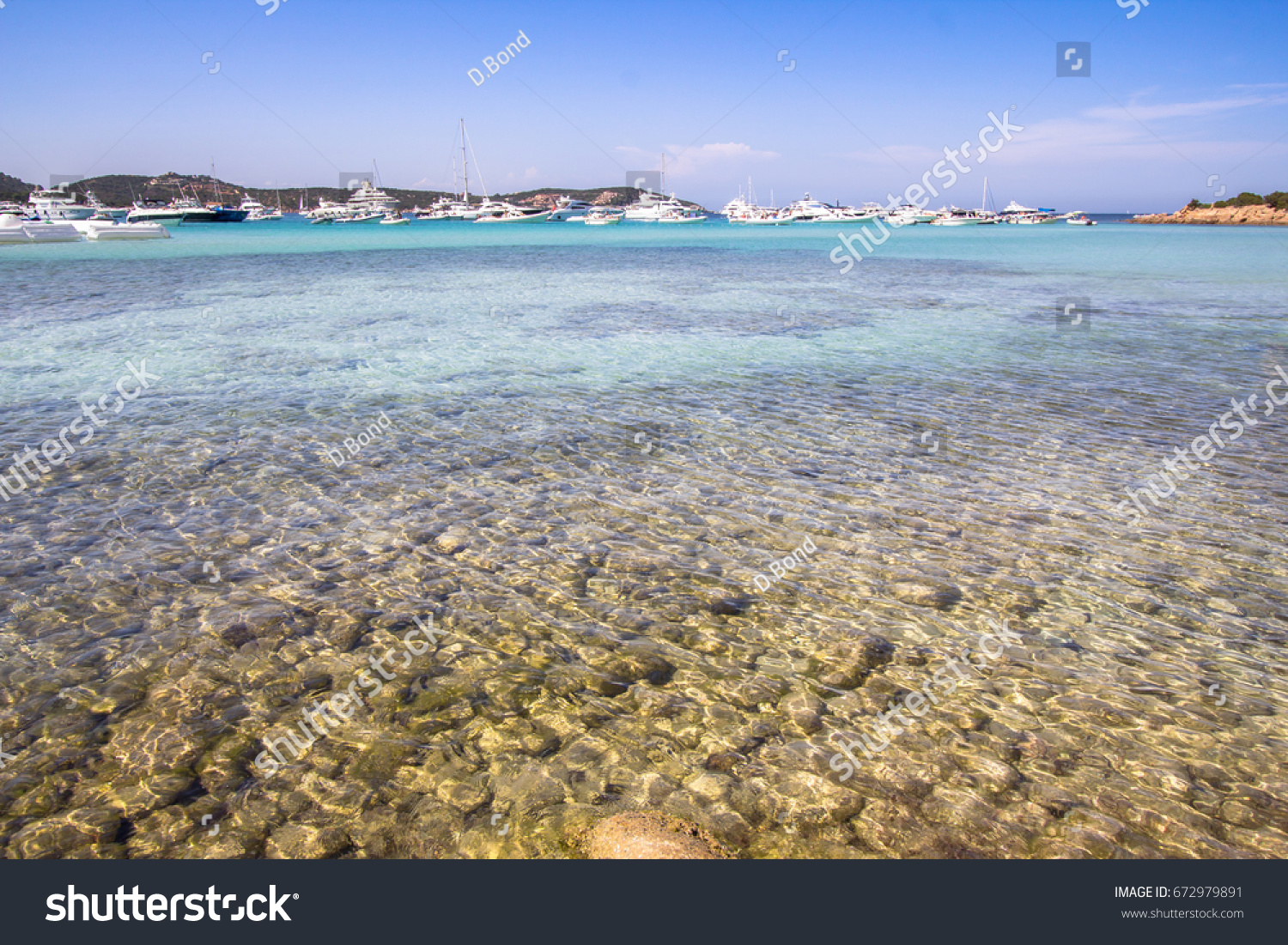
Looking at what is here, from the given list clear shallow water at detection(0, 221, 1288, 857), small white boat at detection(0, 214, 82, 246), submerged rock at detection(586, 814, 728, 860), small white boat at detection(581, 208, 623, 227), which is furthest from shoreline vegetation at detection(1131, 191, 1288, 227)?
small white boat at detection(0, 214, 82, 246)

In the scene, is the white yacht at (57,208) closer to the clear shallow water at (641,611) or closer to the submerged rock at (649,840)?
the clear shallow water at (641,611)

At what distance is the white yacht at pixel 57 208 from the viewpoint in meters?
99.5

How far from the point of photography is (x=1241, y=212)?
502 feet

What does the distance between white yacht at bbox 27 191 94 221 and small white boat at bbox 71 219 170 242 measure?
4361 millimetres

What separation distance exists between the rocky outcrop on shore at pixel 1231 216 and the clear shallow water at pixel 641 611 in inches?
6724

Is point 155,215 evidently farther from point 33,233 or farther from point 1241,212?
point 1241,212

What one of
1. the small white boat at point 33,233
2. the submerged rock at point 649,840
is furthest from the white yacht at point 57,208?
the submerged rock at point 649,840

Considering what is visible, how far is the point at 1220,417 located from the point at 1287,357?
919 cm

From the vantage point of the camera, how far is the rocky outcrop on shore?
140 m

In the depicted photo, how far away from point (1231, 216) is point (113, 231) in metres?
208

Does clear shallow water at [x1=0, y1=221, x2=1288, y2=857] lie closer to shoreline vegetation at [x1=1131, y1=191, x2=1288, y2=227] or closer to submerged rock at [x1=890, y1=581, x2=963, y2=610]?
submerged rock at [x1=890, y1=581, x2=963, y2=610]

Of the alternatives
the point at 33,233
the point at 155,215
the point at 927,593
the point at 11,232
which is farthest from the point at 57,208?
the point at 927,593

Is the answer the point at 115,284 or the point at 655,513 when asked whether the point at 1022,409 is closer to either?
the point at 655,513

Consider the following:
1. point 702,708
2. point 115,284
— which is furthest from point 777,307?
point 115,284
